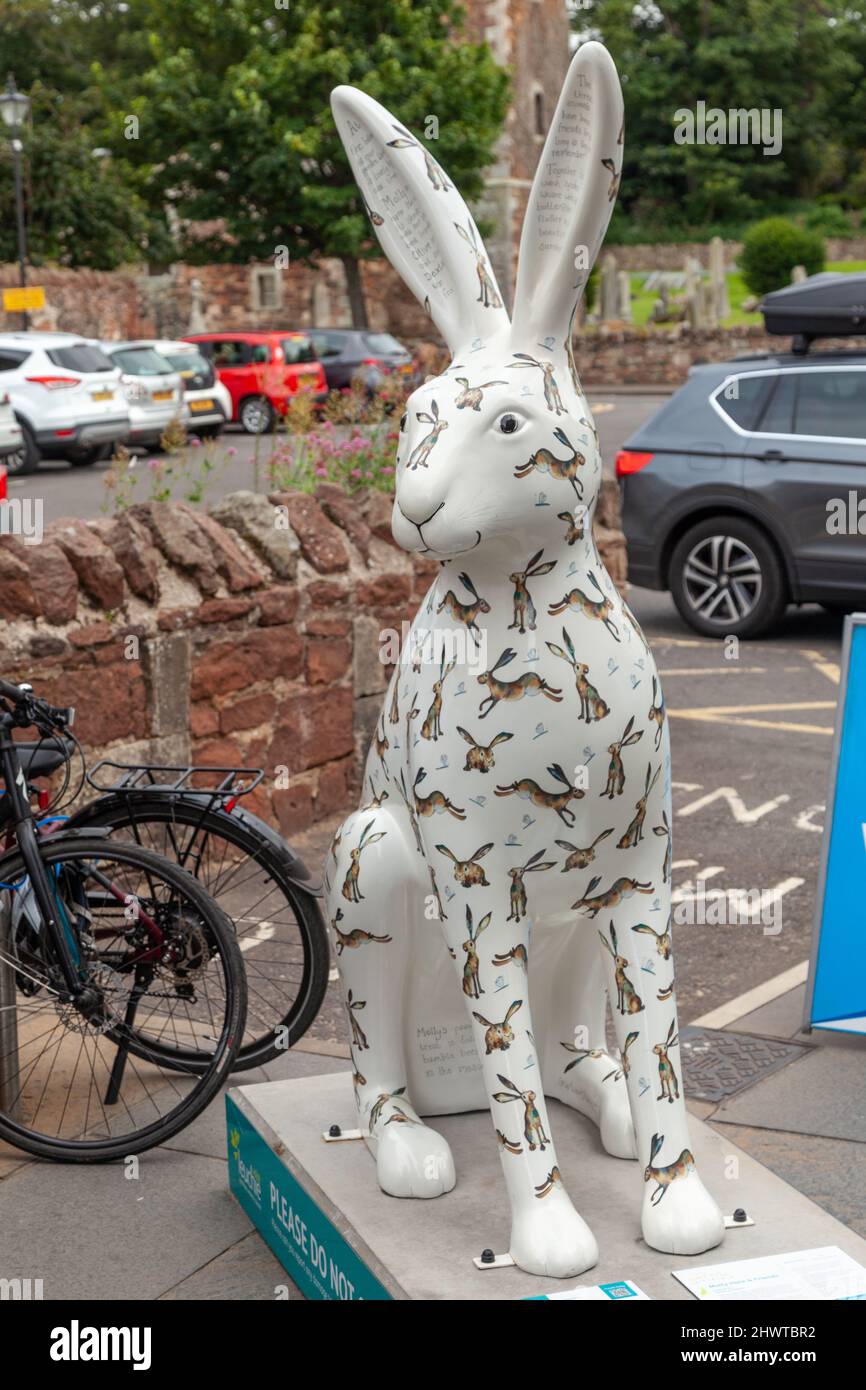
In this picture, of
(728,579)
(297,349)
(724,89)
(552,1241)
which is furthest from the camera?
(724,89)

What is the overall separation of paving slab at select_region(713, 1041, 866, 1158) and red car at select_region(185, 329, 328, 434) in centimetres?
2074

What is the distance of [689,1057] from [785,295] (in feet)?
24.4

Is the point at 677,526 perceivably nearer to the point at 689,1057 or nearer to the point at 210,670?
the point at 210,670

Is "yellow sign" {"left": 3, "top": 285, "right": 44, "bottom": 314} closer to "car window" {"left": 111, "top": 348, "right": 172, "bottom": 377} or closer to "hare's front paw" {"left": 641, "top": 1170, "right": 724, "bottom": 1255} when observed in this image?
"car window" {"left": 111, "top": 348, "right": 172, "bottom": 377}

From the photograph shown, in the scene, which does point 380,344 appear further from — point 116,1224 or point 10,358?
point 116,1224

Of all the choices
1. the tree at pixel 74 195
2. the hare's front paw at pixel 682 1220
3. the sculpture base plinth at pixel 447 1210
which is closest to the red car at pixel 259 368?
the tree at pixel 74 195

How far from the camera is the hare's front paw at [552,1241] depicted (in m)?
3.12

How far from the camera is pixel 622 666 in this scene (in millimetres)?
3209

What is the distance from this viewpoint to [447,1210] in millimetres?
3410

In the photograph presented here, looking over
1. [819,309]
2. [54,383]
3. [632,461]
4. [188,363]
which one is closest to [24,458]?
[54,383]

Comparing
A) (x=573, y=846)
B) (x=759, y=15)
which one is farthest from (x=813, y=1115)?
(x=759, y=15)

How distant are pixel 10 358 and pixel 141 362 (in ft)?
6.58

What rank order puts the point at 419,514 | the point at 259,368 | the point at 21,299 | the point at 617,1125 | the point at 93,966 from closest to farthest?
1. the point at 419,514
2. the point at 617,1125
3. the point at 93,966
4. the point at 259,368
5. the point at 21,299

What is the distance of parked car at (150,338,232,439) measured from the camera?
912 inches
